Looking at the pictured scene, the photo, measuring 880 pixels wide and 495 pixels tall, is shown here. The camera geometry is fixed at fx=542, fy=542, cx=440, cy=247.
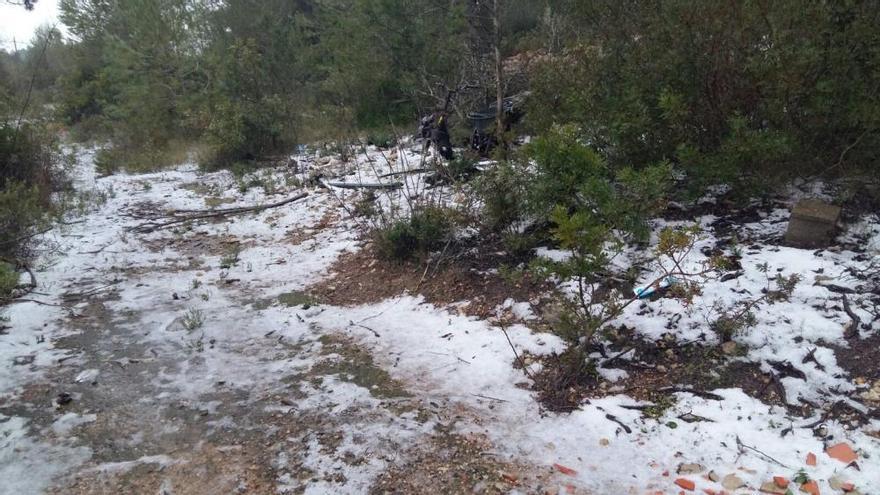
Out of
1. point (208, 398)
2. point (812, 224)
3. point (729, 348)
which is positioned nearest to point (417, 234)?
point (208, 398)

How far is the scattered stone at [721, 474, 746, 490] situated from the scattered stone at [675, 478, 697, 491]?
13 cm

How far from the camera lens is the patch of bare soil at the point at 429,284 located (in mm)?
4410

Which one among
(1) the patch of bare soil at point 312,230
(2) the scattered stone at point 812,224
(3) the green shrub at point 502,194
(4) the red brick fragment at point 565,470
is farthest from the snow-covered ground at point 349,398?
(1) the patch of bare soil at point 312,230

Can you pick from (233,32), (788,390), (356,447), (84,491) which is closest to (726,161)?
(788,390)

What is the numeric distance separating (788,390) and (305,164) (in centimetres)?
871

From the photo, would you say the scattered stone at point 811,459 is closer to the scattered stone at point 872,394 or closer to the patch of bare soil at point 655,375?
the patch of bare soil at point 655,375

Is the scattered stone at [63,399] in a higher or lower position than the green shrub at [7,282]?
lower

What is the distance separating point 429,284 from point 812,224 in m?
3.01

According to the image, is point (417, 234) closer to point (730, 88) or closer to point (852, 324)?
point (730, 88)

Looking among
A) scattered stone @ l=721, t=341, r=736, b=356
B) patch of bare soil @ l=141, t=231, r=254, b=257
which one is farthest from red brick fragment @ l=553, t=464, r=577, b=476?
patch of bare soil @ l=141, t=231, r=254, b=257

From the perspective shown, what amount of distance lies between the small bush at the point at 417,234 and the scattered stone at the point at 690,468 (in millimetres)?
3099

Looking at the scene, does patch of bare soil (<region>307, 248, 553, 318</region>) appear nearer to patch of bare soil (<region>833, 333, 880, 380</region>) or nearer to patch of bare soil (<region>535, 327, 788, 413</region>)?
patch of bare soil (<region>535, 327, 788, 413</region>)

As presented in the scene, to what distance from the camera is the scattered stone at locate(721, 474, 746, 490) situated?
2.45 meters

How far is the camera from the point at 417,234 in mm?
5273
